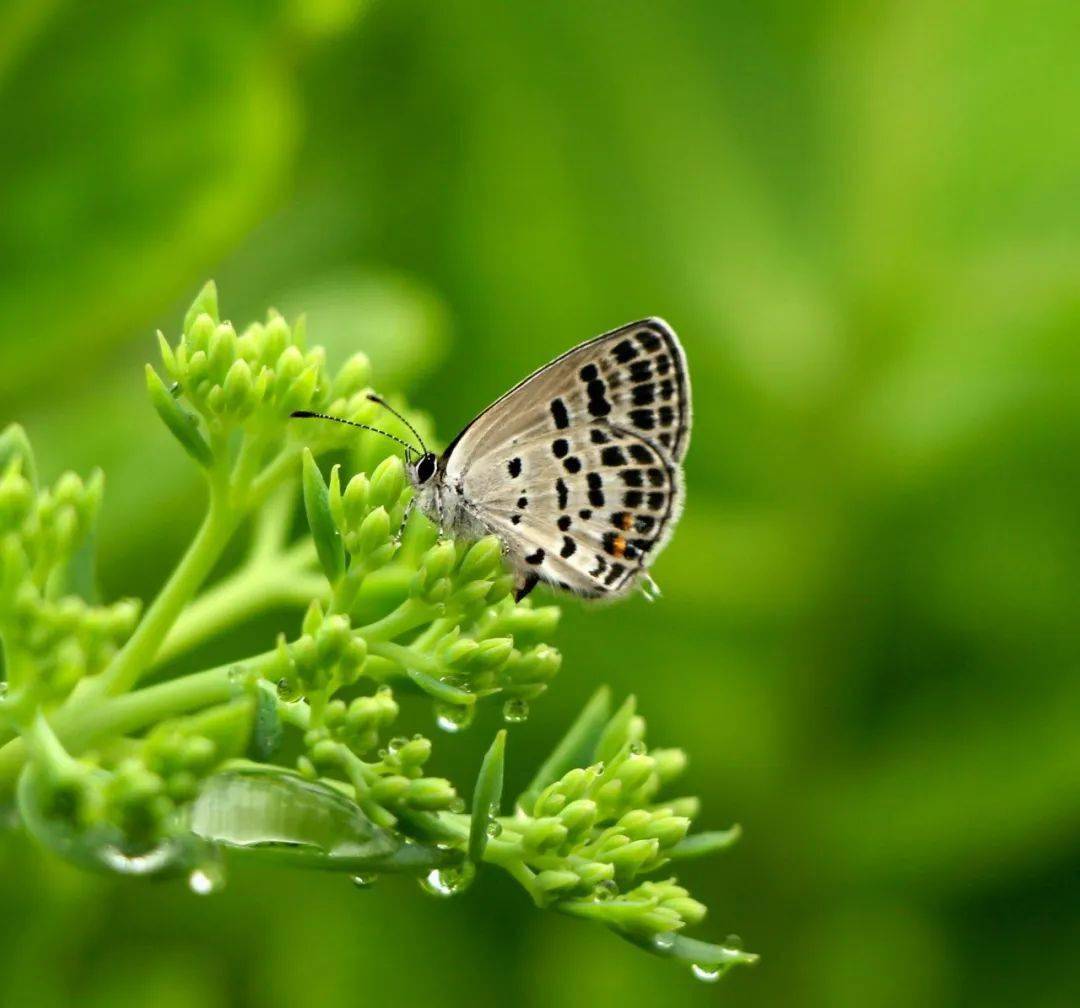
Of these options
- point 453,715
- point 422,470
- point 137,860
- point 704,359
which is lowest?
point 137,860

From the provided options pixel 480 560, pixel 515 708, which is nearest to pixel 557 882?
pixel 515 708

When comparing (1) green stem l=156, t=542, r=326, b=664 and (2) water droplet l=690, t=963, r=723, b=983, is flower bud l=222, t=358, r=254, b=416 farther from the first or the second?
(2) water droplet l=690, t=963, r=723, b=983

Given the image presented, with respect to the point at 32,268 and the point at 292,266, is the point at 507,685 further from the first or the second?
the point at 292,266

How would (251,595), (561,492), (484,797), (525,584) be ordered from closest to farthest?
(484,797), (251,595), (525,584), (561,492)

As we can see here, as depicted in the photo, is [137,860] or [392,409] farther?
[392,409]

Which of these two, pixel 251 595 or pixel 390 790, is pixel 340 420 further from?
pixel 390 790

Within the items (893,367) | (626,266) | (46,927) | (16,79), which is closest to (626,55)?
(626,266)

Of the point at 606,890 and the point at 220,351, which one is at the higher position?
the point at 220,351
